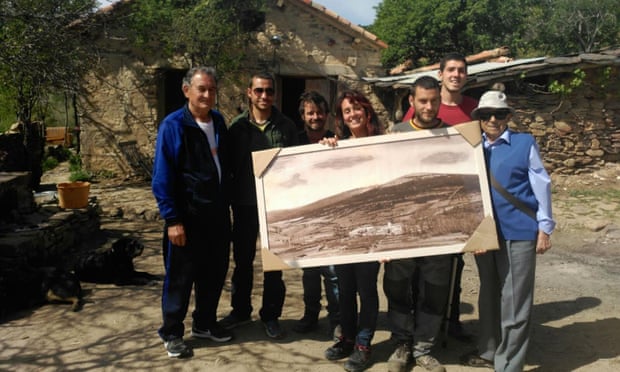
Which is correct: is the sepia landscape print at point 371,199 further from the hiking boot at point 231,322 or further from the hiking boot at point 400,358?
the hiking boot at point 231,322

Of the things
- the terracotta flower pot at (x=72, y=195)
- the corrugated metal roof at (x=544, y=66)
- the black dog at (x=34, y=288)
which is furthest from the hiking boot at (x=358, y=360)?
the corrugated metal roof at (x=544, y=66)

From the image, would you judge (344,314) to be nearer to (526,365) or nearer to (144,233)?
(526,365)

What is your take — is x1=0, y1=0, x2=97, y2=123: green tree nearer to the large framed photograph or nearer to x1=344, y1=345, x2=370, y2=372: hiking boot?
the large framed photograph

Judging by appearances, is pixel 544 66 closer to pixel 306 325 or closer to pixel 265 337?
pixel 306 325

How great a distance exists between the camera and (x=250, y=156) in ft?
11.2

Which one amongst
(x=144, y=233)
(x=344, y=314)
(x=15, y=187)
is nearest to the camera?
(x=344, y=314)

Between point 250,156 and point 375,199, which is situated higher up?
point 250,156

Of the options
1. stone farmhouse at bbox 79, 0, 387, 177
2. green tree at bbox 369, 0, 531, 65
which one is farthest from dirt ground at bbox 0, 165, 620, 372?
green tree at bbox 369, 0, 531, 65

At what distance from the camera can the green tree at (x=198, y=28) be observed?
10.4m

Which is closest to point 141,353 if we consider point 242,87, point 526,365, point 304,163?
point 304,163

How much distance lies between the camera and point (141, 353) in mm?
3334

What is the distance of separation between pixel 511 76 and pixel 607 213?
2.98 m

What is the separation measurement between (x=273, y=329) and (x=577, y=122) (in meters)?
7.73

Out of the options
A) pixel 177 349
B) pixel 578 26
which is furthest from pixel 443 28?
pixel 177 349
